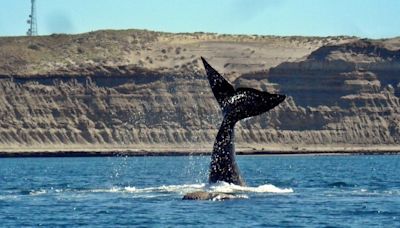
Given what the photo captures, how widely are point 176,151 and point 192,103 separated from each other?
9.15 m

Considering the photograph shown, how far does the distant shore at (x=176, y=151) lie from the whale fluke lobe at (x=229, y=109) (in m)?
92.0

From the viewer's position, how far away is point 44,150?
150375 millimetres

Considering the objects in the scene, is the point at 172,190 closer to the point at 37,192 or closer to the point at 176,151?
the point at 37,192

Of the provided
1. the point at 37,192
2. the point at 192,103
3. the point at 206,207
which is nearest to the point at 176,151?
the point at 192,103

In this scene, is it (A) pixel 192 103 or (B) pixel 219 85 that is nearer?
(B) pixel 219 85

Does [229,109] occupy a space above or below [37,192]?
above

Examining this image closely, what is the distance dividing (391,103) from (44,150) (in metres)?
42.2

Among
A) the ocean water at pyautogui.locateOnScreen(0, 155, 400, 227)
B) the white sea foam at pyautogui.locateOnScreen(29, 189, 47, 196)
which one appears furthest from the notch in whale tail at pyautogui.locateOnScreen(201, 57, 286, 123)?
the white sea foam at pyautogui.locateOnScreen(29, 189, 47, 196)

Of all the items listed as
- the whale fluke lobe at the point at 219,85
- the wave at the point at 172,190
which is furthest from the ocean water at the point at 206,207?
the whale fluke lobe at the point at 219,85

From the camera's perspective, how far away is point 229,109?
47.0 meters

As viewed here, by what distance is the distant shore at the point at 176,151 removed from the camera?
471 feet

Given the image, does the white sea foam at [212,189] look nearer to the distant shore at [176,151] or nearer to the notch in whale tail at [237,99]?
the notch in whale tail at [237,99]

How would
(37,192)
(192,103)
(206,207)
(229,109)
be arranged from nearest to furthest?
(206,207) < (229,109) < (37,192) < (192,103)

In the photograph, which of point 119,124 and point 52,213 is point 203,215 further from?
point 119,124
